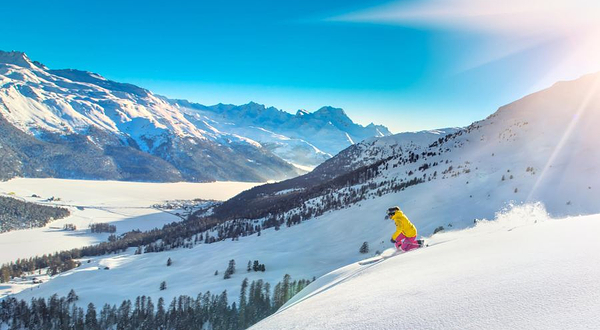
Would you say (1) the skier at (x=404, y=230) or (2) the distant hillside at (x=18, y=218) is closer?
(1) the skier at (x=404, y=230)

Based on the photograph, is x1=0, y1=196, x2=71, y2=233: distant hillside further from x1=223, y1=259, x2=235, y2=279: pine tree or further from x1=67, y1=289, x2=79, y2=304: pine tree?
x1=223, y1=259, x2=235, y2=279: pine tree

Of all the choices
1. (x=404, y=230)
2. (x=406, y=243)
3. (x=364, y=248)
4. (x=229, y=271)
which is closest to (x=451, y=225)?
(x=364, y=248)

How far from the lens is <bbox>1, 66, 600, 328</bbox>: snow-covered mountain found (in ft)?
27.2

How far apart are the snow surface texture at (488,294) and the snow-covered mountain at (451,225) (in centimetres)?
7

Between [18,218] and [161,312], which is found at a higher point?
[18,218]

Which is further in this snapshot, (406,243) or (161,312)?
(161,312)

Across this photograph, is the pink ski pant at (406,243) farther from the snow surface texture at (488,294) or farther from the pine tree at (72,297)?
the pine tree at (72,297)

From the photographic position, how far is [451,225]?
32.5 metres

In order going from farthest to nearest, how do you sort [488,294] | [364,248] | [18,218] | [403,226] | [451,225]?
1. [18,218]
2. [364,248]
3. [451,225]
4. [403,226]
5. [488,294]

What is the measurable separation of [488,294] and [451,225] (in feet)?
97.8

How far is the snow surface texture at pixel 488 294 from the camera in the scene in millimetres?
4414

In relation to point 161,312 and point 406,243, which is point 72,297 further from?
point 406,243

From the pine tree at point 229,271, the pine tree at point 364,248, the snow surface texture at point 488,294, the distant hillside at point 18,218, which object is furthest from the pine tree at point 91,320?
the distant hillside at point 18,218

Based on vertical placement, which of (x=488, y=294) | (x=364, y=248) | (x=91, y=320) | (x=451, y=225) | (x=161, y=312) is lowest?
(x=91, y=320)
